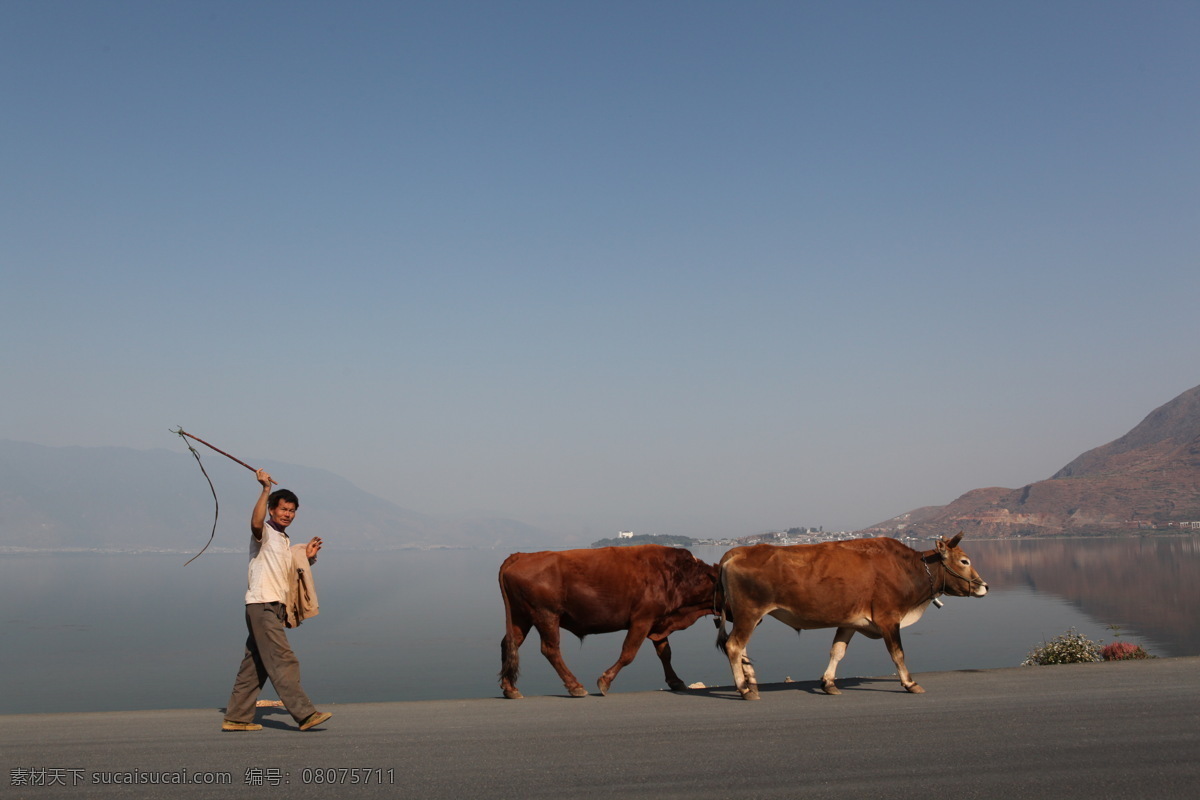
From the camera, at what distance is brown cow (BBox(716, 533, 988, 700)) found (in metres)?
11.2

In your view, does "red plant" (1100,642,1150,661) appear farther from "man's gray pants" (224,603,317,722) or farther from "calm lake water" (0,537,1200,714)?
"man's gray pants" (224,603,317,722)

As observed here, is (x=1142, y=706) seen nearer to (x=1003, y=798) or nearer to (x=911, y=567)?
(x=911, y=567)

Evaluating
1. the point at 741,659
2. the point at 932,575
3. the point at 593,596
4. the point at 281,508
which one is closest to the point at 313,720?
the point at 281,508

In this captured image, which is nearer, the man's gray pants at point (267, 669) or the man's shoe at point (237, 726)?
the man's gray pants at point (267, 669)

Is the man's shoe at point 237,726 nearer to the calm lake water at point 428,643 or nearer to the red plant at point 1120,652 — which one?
the red plant at point 1120,652

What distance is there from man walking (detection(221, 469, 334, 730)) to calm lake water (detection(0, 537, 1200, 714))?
18.3 metres

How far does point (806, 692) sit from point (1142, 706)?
3695 millimetres

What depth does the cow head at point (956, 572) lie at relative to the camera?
1201 centimetres

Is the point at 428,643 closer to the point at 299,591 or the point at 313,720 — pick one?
the point at 299,591

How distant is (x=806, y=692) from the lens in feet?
37.8

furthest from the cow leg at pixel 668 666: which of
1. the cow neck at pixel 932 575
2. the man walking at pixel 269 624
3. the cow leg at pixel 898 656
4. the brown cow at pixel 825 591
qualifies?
the man walking at pixel 269 624

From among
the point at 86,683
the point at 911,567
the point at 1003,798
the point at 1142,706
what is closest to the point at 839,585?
the point at 911,567

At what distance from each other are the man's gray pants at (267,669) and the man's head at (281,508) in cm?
84

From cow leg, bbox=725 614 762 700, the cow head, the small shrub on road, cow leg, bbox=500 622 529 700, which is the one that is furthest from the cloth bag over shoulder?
the small shrub on road
